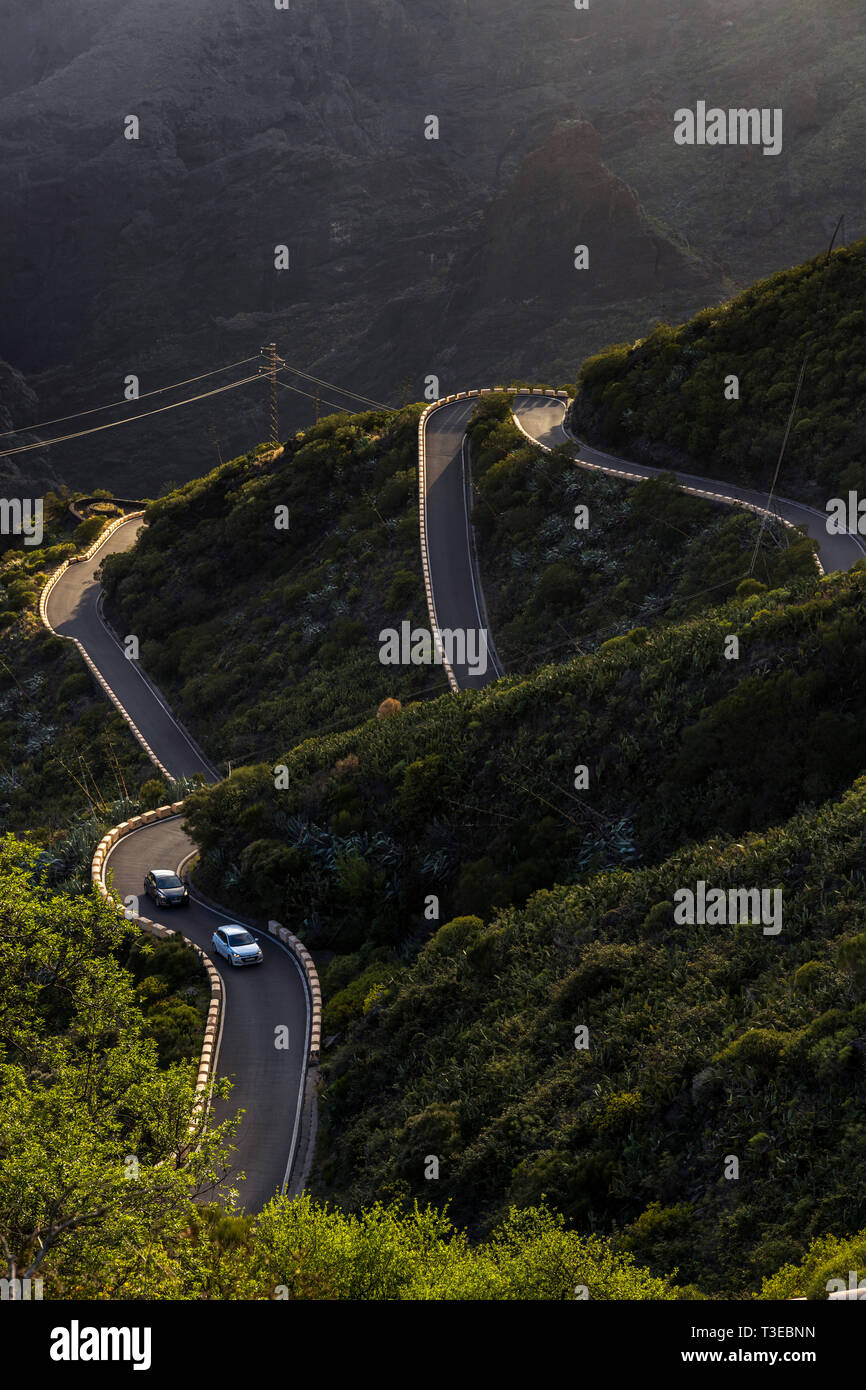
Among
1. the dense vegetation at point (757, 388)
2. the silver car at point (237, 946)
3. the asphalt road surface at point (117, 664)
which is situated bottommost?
the silver car at point (237, 946)

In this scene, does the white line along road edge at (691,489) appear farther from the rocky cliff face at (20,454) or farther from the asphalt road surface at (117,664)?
the rocky cliff face at (20,454)

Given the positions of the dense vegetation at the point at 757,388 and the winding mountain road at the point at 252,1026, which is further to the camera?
the dense vegetation at the point at 757,388

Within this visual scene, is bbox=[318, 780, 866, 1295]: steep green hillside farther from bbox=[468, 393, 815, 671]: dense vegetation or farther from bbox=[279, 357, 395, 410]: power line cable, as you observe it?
bbox=[279, 357, 395, 410]: power line cable

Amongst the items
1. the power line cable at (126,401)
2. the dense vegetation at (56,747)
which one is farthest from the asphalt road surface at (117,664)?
the power line cable at (126,401)

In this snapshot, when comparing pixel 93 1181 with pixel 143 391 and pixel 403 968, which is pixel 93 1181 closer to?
pixel 403 968

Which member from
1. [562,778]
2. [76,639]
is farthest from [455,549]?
[562,778]

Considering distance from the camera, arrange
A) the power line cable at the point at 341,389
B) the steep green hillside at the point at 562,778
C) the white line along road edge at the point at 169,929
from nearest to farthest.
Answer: the white line along road edge at the point at 169,929, the steep green hillside at the point at 562,778, the power line cable at the point at 341,389

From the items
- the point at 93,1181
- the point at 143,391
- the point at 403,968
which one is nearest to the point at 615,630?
the point at 403,968
